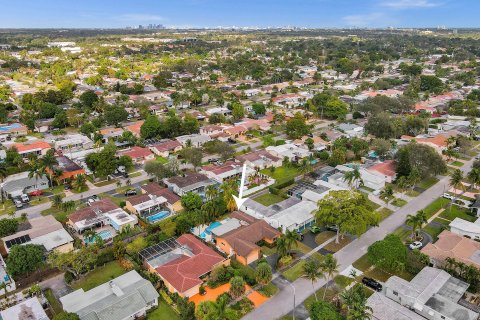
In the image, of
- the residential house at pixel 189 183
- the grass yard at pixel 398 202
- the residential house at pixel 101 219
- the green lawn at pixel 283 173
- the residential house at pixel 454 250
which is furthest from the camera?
the green lawn at pixel 283 173

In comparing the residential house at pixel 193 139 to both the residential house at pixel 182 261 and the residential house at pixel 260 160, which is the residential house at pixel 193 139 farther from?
the residential house at pixel 182 261

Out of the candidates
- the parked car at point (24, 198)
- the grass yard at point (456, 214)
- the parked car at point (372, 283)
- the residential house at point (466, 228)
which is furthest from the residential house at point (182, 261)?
the grass yard at point (456, 214)

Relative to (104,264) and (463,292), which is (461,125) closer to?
(463,292)

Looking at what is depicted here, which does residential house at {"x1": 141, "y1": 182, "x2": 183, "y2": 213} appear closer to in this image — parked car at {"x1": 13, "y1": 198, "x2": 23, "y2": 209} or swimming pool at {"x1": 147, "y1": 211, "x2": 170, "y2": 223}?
swimming pool at {"x1": 147, "y1": 211, "x2": 170, "y2": 223}

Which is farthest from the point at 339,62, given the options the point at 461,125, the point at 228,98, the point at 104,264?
the point at 104,264

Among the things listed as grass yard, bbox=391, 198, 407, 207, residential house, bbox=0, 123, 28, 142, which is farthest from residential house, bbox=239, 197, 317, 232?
residential house, bbox=0, 123, 28, 142

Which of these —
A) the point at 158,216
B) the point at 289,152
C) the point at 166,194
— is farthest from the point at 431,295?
the point at 289,152
